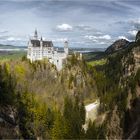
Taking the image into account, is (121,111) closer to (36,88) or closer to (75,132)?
(75,132)

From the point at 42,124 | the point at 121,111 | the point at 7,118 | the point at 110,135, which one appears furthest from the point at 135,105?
the point at 7,118

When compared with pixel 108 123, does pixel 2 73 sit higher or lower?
higher

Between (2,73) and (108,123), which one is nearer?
(108,123)

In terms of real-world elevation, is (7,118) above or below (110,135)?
above

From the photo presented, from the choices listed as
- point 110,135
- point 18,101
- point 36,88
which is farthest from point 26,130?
point 36,88

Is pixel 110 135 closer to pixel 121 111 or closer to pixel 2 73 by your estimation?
pixel 121 111

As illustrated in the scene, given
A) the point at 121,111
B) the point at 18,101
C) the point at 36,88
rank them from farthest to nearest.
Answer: the point at 36,88, the point at 121,111, the point at 18,101

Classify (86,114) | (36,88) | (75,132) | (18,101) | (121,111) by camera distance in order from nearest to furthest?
(75,132)
(18,101)
(121,111)
(86,114)
(36,88)

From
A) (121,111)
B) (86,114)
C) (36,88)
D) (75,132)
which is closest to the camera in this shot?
(75,132)

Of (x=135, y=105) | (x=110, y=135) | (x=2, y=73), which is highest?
(x=2, y=73)
